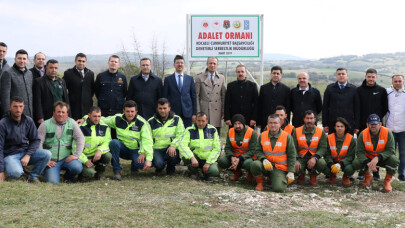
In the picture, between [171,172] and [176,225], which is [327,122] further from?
[176,225]

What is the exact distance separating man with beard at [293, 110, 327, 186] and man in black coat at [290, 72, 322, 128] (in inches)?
14.1

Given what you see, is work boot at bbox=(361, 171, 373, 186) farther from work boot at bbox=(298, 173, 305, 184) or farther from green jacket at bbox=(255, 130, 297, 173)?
green jacket at bbox=(255, 130, 297, 173)

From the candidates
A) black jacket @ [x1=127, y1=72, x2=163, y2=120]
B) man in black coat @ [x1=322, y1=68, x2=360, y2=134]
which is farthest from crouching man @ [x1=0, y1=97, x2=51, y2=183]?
man in black coat @ [x1=322, y1=68, x2=360, y2=134]

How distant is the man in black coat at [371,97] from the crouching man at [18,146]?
20.9ft

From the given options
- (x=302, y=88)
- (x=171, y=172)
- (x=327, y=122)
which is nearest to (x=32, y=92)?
(x=171, y=172)

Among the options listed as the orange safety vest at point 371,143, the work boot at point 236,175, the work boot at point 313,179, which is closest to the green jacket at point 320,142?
the work boot at point 313,179

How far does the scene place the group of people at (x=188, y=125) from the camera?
6.93 metres

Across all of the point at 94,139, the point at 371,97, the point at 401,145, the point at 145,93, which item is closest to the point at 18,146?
the point at 94,139

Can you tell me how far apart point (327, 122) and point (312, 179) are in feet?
4.19

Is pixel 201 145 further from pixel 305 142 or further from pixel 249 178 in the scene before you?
pixel 305 142

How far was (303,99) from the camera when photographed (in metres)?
8.05

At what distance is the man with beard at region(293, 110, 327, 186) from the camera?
7.56 m

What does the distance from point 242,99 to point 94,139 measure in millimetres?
3240

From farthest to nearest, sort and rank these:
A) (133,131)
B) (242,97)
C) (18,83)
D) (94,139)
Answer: (242,97) < (133,131) < (94,139) < (18,83)
